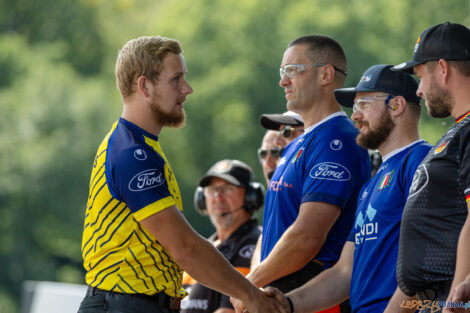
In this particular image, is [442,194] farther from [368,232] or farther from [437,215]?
[368,232]

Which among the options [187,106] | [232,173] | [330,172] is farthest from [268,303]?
[187,106]

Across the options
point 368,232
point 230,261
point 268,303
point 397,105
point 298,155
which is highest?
point 397,105

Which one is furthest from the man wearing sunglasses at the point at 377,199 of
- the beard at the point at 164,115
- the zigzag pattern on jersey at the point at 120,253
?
the beard at the point at 164,115

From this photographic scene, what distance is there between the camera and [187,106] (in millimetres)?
30828

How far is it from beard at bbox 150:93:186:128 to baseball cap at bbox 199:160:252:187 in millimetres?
2662

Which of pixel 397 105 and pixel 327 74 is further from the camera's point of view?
pixel 327 74

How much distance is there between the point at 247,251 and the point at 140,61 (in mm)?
2578

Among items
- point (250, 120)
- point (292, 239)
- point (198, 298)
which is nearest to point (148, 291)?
point (292, 239)

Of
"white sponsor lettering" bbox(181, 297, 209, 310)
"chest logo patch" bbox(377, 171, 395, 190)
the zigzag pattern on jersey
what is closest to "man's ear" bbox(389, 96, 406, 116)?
"chest logo patch" bbox(377, 171, 395, 190)

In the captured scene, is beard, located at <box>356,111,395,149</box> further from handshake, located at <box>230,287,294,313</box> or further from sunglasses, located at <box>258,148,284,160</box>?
sunglasses, located at <box>258,148,284,160</box>

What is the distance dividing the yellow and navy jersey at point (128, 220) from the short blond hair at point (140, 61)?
0.33 meters

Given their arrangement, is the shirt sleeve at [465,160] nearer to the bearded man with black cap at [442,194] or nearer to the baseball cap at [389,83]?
the bearded man with black cap at [442,194]

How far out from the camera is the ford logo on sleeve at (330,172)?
14.9 ft

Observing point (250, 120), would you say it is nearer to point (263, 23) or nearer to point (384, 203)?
point (263, 23)
